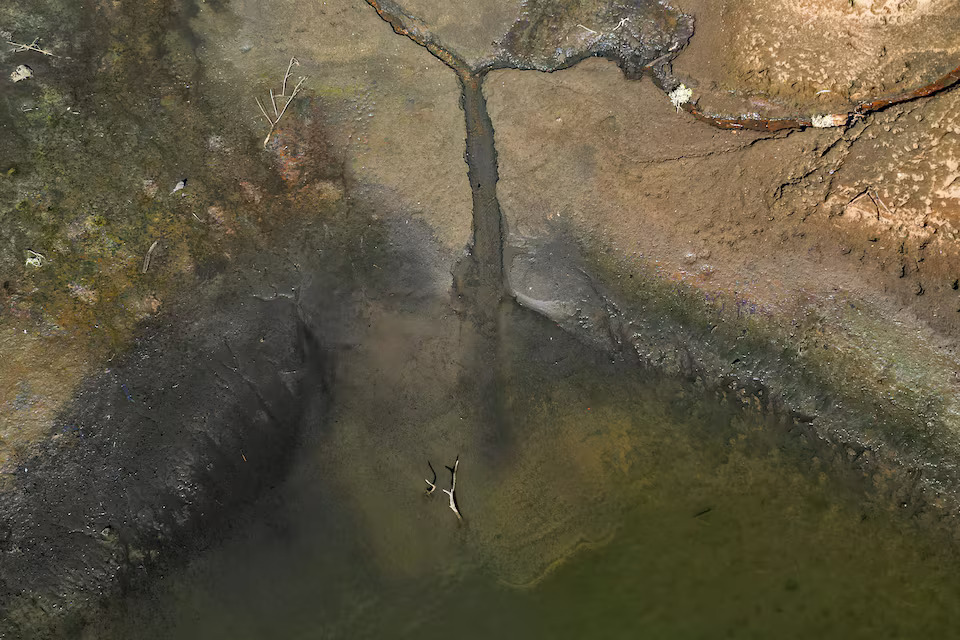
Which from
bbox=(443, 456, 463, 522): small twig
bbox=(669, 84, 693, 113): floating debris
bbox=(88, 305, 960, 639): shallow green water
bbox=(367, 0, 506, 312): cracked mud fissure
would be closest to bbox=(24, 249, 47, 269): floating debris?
bbox=(88, 305, 960, 639): shallow green water

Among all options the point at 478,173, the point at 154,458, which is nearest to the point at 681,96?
the point at 478,173

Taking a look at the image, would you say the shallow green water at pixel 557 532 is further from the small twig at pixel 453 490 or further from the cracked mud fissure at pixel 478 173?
the cracked mud fissure at pixel 478 173

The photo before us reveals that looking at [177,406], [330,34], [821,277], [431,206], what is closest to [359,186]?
[431,206]

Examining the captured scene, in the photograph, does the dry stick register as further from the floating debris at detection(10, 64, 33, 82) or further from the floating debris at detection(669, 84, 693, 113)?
the floating debris at detection(669, 84, 693, 113)

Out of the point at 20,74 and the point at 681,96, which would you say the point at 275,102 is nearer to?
the point at 20,74

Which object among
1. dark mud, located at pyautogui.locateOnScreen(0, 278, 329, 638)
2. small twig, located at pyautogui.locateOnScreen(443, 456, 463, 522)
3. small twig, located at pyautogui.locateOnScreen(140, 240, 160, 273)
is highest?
small twig, located at pyautogui.locateOnScreen(140, 240, 160, 273)

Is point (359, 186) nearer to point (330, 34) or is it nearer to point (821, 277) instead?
point (330, 34)

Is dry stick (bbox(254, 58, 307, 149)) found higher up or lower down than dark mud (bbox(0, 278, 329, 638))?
higher up
